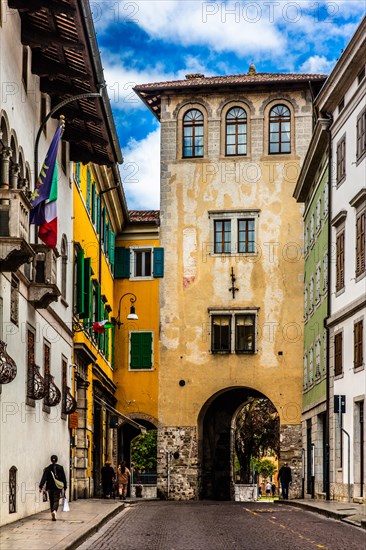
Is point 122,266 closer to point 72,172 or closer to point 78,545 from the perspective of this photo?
point 72,172

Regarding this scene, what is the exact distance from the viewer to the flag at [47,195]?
80.3 feet

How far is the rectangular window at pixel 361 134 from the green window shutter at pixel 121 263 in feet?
73.5

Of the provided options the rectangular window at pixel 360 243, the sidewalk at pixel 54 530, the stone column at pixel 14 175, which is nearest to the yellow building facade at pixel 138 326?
the rectangular window at pixel 360 243

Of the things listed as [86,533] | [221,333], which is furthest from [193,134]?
[86,533]

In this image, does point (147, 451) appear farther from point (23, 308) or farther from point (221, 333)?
point (23, 308)

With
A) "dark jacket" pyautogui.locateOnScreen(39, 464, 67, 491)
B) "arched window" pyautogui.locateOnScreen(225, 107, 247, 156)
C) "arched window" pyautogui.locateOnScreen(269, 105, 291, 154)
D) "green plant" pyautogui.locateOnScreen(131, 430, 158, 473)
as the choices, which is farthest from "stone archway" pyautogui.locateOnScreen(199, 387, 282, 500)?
"dark jacket" pyautogui.locateOnScreen(39, 464, 67, 491)

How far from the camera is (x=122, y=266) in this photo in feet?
192

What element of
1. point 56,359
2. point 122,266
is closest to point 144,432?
point 122,266

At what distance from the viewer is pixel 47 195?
2466 centimetres

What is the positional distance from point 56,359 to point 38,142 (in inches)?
273

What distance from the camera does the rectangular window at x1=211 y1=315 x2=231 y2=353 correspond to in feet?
179

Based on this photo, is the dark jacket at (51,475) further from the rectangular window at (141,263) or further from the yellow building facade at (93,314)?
the rectangular window at (141,263)

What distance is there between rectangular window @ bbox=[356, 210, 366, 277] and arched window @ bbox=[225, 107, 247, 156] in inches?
729

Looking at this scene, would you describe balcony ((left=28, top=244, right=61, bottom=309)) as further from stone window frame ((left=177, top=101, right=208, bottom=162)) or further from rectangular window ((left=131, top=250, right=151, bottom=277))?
rectangular window ((left=131, top=250, right=151, bottom=277))
